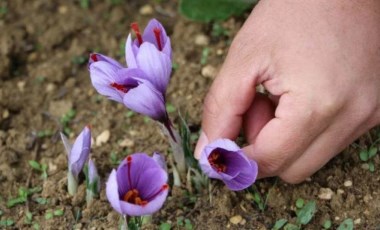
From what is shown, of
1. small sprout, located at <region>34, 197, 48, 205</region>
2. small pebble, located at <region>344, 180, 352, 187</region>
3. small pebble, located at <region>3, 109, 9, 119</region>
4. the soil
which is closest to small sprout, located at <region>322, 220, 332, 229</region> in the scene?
the soil

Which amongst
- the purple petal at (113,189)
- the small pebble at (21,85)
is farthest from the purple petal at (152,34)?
the small pebble at (21,85)

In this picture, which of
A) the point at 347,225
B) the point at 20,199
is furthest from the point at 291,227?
the point at 20,199

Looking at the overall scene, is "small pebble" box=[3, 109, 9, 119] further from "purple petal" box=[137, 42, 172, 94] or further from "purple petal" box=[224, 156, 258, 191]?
"purple petal" box=[224, 156, 258, 191]

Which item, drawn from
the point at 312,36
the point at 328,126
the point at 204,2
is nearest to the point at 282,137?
the point at 328,126

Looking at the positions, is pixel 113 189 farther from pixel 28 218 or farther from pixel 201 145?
pixel 28 218

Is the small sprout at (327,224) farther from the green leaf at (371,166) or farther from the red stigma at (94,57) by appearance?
the red stigma at (94,57)
